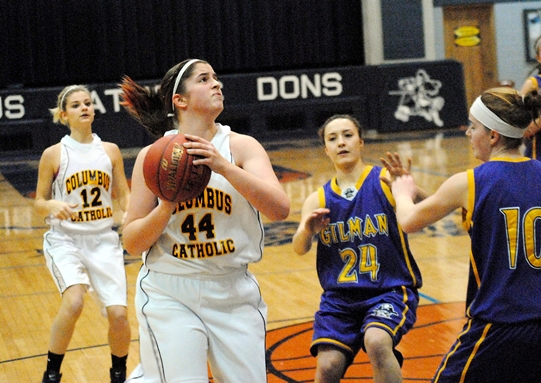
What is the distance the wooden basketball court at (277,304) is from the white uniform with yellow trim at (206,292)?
1648mm

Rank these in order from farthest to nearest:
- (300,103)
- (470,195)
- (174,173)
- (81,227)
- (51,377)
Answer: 1. (300,103)
2. (81,227)
3. (51,377)
4. (470,195)
5. (174,173)

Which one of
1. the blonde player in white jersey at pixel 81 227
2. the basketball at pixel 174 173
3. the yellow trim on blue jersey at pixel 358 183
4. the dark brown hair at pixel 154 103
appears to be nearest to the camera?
the basketball at pixel 174 173

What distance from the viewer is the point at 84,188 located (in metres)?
4.97

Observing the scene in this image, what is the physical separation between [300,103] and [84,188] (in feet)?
39.3

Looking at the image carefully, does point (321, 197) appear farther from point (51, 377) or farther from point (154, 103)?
point (51, 377)

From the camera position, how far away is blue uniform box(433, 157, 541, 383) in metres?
2.97

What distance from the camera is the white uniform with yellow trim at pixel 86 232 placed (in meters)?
4.77

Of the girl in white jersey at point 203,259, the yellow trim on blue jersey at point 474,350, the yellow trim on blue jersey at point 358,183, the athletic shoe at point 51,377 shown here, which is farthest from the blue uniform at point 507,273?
the athletic shoe at point 51,377

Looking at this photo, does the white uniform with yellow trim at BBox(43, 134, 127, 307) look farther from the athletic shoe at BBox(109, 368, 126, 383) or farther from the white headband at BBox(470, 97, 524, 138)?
the white headband at BBox(470, 97, 524, 138)

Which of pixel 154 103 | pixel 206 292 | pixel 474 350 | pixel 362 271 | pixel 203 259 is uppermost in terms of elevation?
pixel 154 103

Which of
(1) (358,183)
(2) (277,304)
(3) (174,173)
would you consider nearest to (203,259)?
(3) (174,173)

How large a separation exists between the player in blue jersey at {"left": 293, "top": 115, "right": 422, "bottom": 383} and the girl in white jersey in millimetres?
647

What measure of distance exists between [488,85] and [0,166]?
37.7ft

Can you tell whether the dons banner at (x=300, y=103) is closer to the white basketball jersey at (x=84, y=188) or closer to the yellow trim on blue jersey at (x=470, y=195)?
the white basketball jersey at (x=84, y=188)
